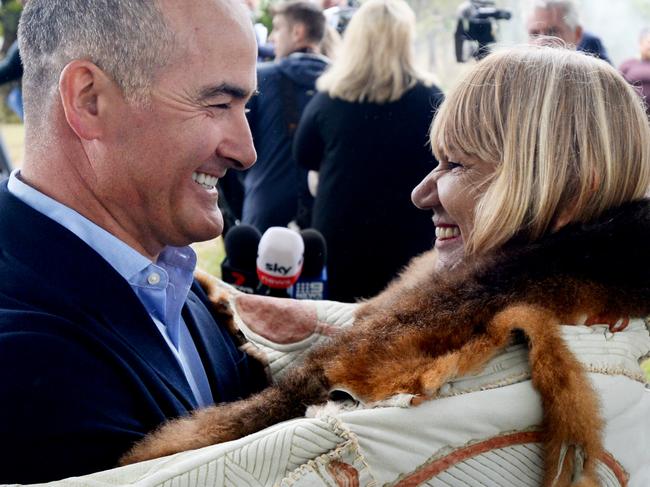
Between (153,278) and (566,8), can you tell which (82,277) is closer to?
(153,278)

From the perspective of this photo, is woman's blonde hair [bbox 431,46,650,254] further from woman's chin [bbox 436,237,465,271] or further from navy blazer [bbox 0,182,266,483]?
navy blazer [bbox 0,182,266,483]

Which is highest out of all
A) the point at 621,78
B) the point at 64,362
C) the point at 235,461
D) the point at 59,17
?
the point at 59,17

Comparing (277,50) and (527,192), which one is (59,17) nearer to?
(527,192)

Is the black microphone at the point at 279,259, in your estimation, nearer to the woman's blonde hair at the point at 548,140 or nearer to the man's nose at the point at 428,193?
the man's nose at the point at 428,193

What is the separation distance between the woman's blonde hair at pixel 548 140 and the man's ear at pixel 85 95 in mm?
758

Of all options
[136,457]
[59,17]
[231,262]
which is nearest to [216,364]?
[136,457]

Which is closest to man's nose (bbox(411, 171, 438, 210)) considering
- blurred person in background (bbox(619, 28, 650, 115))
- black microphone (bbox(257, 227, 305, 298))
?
black microphone (bbox(257, 227, 305, 298))

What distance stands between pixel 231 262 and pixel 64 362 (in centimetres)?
181

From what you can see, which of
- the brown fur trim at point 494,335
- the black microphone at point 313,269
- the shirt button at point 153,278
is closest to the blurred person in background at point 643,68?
the black microphone at point 313,269

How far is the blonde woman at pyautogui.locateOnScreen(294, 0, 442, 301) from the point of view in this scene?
4.11 meters

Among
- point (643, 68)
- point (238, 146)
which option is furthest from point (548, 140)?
point (643, 68)

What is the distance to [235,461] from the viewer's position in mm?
1438

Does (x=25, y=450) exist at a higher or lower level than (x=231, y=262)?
higher

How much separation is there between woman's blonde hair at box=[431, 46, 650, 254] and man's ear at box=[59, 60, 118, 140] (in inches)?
29.9
